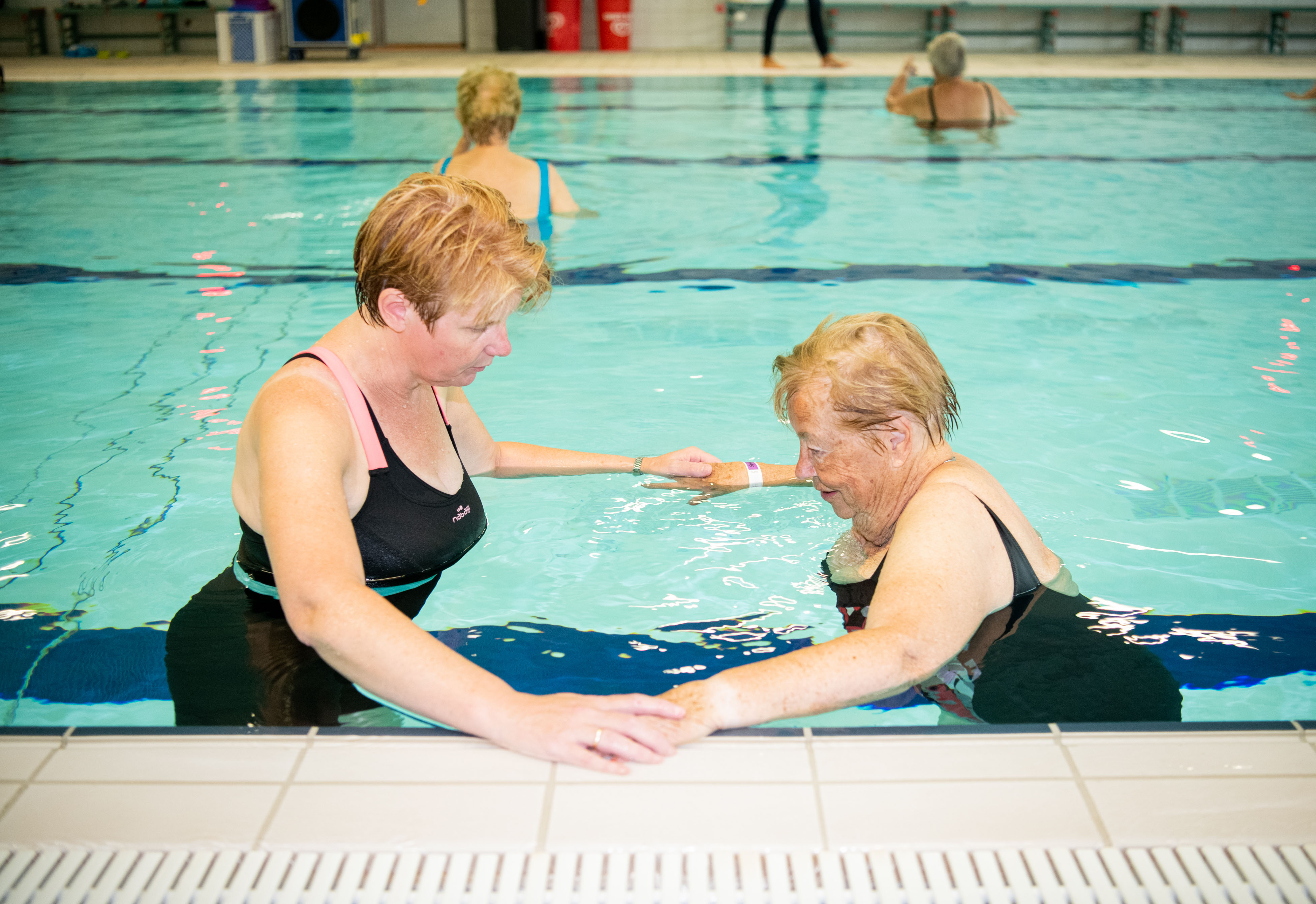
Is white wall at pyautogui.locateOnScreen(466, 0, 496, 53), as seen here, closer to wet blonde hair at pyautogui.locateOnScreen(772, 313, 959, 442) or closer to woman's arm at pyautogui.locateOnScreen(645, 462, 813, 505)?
woman's arm at pyautogui.locateOnScreen(645, 462, 813, 505)

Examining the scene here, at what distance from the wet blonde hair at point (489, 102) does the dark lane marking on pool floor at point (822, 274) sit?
839 mm

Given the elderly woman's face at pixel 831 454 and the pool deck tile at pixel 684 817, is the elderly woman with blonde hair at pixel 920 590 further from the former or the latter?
the pool deck tile at pixel 684 817

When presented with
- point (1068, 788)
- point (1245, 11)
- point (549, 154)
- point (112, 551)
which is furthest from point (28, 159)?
point (1245, 11)

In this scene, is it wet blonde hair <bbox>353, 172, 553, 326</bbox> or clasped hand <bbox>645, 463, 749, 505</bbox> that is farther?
clasped hand <bbox>645, 463, 749, 505</bbox>

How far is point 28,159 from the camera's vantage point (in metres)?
8.48

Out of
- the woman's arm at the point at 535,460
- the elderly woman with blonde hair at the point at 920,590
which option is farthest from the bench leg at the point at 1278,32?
the elderly woman with blonde hair at the point at 920,590

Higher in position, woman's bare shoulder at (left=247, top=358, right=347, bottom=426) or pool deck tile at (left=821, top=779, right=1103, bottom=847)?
woman's bare shoulder at (left=247, top=358, right=347, bottom=426)

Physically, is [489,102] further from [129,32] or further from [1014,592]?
[129,32]

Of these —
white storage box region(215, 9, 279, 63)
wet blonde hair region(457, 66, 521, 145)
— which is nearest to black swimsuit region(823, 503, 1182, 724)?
wet blonde hair region(457, 66, 521, 145)

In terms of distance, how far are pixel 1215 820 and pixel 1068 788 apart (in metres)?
0.19

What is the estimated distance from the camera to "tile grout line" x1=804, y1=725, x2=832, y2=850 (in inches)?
55.1

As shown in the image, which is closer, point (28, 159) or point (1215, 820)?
point (1215, 820)

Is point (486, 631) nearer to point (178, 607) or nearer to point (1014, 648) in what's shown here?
point (178, 607)

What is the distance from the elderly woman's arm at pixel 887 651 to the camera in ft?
5.17
